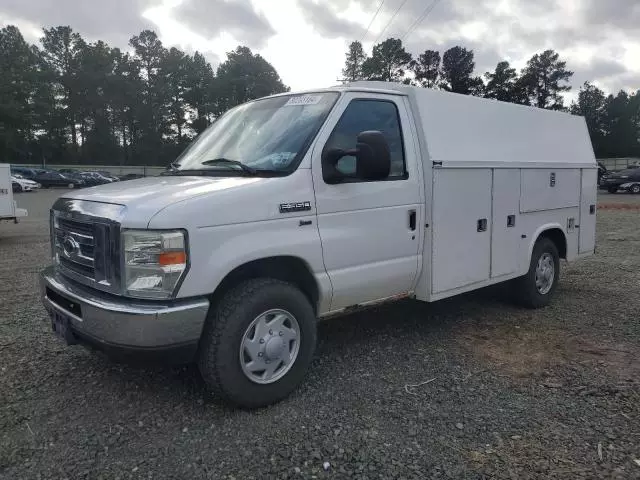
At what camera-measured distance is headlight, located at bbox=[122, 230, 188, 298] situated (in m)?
3.12

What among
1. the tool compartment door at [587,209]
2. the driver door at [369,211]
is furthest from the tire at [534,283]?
the driver door at [369,211]

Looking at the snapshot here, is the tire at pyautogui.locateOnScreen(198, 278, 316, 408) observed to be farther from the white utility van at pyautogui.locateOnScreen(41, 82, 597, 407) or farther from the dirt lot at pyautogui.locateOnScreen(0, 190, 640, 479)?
the dirt lot at pyautogui.locateOnScreen(0, 190, 640, 479)

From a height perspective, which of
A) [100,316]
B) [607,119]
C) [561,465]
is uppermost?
[607,119]

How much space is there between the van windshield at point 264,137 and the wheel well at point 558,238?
3562mm

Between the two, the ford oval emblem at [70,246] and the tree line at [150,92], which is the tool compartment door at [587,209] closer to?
the ford oval emblem at [70,246]

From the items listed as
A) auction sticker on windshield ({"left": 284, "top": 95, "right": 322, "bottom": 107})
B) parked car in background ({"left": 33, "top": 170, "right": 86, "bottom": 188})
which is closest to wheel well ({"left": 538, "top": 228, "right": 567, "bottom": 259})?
auction sticker on windshield ({"left": 284, "top": 95, "right": 322, "bottom": 107})

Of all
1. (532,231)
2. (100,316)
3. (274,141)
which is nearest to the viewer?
(100,316)

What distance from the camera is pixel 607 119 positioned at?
79.6 meters

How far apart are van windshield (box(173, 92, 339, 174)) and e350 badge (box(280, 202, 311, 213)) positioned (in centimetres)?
27

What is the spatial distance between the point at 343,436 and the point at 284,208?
5.07 feet

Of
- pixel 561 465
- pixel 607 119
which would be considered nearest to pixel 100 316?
pixel 561 465

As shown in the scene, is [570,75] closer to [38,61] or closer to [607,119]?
[607,119]

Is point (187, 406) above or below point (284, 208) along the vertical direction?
below

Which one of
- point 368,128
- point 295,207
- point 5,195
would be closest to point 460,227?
point 368,128
